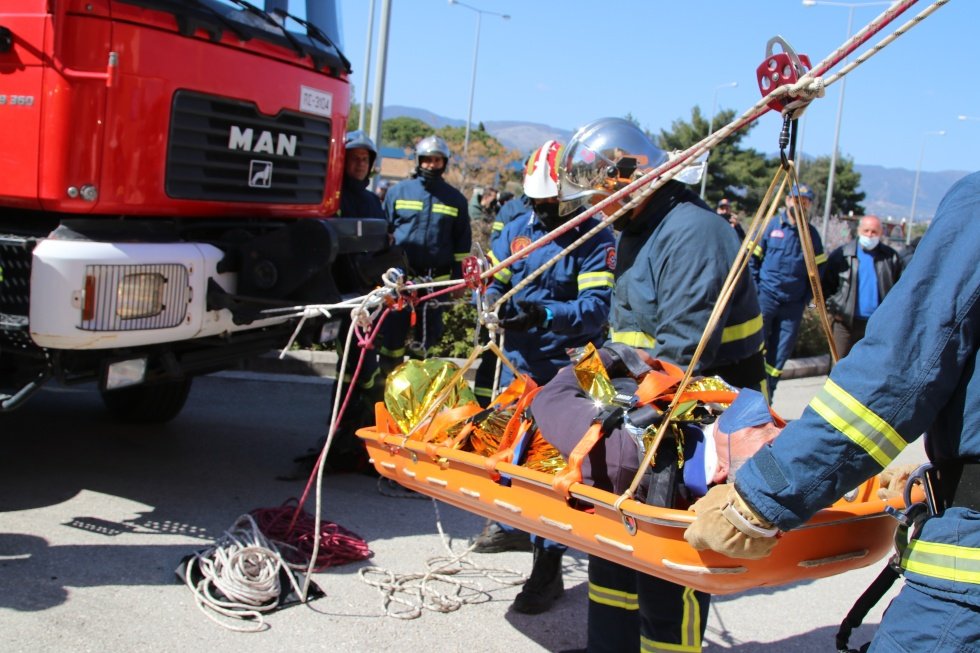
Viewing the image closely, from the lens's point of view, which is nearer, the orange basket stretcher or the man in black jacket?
the orange basket stretcher

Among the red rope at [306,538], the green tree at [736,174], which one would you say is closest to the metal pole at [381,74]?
the red rope at [306,538]

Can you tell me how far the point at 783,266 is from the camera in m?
7.99

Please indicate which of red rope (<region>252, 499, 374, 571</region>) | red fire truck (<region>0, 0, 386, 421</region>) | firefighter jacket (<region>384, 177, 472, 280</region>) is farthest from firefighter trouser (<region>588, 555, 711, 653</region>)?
firefighter jacket (<region>384, 177, 472, 280</region>)

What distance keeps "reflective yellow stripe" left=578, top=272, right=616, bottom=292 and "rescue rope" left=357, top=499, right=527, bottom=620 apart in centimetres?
134

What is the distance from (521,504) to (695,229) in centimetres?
106

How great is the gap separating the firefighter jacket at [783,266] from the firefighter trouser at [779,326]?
0.17 feet

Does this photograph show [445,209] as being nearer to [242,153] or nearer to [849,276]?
[242,153]

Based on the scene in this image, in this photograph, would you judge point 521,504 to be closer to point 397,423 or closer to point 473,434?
point 473,434

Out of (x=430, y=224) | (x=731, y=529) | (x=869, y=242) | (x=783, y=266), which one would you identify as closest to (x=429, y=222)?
(x=430, y=224)

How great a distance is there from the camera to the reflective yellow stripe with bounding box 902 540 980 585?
1.74 meters

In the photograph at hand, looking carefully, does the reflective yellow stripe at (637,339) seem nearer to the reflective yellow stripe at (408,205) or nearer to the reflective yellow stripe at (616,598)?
the reflective yellow stripe at (616,598)

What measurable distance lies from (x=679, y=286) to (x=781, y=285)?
5391 mm

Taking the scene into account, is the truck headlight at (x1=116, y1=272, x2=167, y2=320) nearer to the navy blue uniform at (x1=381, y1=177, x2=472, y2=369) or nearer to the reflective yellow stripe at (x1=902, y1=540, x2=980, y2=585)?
the navy blue uniform at (x1=381, y1=177, x2=472, y2=369)

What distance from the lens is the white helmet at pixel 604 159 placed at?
3217 millimetres
